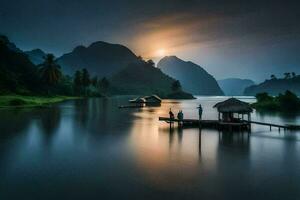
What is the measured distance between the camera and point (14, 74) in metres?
140

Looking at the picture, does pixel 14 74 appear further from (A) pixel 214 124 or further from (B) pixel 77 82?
(A) pixel 214 124

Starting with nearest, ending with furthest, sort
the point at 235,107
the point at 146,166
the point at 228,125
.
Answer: the point at 146,166 → the point at 235,107 → the point at 228,125

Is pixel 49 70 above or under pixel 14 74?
above

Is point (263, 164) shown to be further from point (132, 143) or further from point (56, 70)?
point (56, 70)

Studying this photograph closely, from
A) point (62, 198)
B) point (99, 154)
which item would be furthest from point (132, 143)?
point (62, 198)

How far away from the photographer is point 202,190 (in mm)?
18312

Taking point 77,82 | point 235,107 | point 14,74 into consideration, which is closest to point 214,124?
point 235,107

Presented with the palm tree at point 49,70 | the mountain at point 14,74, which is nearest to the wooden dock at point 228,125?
the mountain at point 14,74

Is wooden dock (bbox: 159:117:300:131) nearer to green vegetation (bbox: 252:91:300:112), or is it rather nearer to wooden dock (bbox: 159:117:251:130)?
wooden dock (bbox: 159:117:251:130)

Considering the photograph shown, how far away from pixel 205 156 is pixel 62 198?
1574 cm

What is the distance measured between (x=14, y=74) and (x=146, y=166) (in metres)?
133

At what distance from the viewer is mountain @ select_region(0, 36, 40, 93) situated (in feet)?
402

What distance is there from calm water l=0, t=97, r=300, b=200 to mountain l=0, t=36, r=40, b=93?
90.7m

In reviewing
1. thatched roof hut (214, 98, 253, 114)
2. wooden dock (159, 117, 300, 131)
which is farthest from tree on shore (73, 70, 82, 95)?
thatched roof hut (214, 98, 253, 114)
